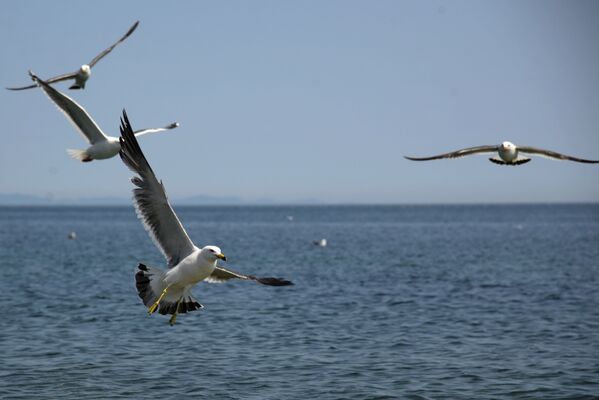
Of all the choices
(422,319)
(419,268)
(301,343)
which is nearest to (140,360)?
(301,343)

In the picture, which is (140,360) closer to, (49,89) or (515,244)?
(49,89)

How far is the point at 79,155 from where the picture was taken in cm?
1681

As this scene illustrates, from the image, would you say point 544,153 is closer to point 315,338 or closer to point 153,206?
point 153,206

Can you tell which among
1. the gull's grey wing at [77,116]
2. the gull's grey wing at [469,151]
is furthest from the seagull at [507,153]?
the gull's grey wing at [77,116]

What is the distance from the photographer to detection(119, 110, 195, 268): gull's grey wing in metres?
12.4

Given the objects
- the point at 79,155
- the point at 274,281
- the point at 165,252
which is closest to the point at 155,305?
the point at 165,252

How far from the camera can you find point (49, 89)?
16750 mm

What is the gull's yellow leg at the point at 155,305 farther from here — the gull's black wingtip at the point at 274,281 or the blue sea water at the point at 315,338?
the blue sea water at the point at 315,338

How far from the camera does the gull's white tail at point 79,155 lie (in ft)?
54.9

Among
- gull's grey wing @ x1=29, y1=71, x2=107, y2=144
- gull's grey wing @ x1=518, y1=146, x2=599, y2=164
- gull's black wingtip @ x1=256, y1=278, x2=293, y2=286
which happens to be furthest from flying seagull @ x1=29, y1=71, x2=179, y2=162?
gull's grey wing @ x1=518, y1=146, x2=599, y2=164

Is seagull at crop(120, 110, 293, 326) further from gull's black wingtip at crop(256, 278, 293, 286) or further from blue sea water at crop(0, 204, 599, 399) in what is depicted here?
blue sea water at crop(0, 204, 599, 399)

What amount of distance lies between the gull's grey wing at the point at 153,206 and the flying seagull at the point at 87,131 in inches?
144

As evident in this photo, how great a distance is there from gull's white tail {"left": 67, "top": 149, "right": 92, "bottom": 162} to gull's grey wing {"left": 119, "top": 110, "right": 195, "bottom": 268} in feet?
14.0

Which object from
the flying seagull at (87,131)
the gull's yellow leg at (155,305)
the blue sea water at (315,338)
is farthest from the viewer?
the blue sea water at (315,338)
